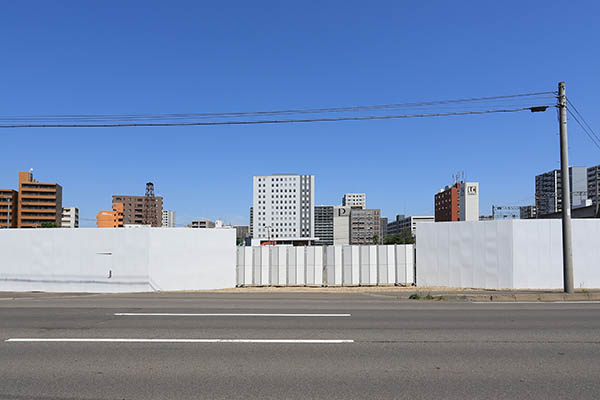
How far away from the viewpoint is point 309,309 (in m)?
11.8

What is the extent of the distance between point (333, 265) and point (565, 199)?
910 centimetres

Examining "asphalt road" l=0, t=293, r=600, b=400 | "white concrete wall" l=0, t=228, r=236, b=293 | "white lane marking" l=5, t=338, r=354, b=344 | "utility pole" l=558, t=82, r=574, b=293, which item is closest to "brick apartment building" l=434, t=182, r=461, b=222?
"utility pole" l=558, t=82, r=574, b=293

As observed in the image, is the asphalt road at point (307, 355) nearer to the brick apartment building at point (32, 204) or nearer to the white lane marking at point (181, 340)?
the white lane marking at point (181, 340)

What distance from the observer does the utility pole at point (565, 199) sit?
14.7 meters

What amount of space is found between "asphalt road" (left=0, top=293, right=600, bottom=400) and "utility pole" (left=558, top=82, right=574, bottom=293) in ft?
11.0

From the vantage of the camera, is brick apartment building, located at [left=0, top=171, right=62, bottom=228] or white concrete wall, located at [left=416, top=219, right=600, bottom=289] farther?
brick apartment building, located at [left=0, top=171, right=62, bottom=228]

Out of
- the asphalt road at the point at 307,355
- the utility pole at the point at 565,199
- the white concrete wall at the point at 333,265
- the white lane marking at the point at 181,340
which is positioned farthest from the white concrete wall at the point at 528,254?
the white lane marking at the point at 181,340

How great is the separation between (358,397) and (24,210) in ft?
559

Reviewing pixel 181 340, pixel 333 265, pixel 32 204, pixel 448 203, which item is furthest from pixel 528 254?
pixel 32 204

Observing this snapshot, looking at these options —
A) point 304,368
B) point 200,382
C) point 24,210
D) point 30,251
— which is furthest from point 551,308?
point 24,210

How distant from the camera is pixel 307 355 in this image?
268 inches

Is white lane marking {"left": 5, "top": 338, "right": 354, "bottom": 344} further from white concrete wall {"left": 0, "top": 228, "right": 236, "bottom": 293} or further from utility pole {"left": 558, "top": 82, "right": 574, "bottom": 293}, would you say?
utility pole {"left": 558, "top": 82, "right": 574, "bottom": 293}

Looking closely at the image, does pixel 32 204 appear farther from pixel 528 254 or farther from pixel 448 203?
pixel 528 254

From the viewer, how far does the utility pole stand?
48.2 ft
